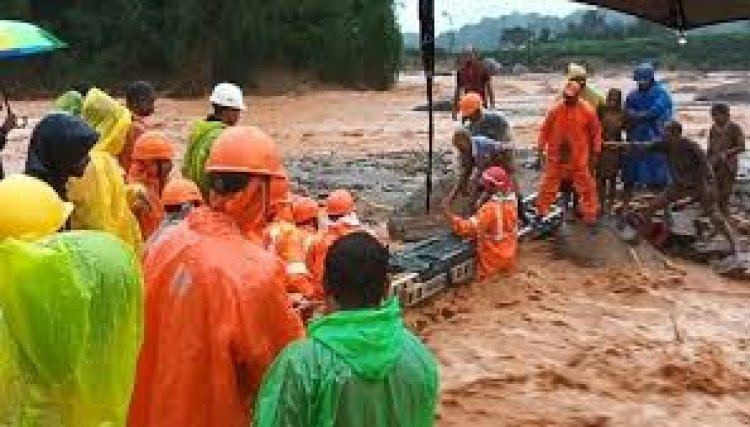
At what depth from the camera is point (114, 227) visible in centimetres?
527

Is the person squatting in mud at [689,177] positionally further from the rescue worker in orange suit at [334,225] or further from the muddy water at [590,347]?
the rescue worker in orange suit at [334,225]

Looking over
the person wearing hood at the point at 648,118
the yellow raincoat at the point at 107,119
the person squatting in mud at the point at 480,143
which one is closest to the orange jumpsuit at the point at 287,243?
the yellow raincoat at the point at 107,119

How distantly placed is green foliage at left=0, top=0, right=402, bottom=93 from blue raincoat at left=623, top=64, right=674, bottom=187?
21.9 metres

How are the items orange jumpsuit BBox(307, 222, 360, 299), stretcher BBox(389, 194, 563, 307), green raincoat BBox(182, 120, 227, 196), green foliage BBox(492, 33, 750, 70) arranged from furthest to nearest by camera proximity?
green foliage BBox(492, 33, 750, 70) → stretcher BBox(389, 194, 563, 307) → orange jumpsuit BBox(307, 222, 360, 299) → green raincoat BBox(182, 120, 227, 196)

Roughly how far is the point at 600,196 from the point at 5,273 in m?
9.58

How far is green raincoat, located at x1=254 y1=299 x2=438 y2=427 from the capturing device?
9.15ft

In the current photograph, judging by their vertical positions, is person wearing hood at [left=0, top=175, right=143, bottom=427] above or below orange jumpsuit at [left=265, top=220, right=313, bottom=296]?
above

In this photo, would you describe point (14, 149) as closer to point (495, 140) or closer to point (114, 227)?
point (495, 140)

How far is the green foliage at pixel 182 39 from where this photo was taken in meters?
33.4

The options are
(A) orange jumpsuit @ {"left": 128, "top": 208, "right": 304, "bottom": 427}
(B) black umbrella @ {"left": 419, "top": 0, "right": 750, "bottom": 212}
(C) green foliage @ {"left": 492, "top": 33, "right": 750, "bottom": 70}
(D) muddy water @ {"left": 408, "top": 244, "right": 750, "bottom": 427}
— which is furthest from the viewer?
(C) green foliage @ {"left": 492, "top": 33, "right": 750, "bottom": 70}

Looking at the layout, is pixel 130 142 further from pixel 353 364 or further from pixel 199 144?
pixel 353 364

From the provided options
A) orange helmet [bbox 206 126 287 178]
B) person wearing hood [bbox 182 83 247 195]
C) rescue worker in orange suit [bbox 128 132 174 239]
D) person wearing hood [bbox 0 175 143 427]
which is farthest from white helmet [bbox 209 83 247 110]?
person wearing hood [bbox 0 175 143 427]

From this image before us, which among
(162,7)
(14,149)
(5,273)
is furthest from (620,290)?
(162,7)

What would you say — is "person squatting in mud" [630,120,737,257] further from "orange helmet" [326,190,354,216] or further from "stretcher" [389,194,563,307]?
"orange helmet" [326,190,354,216]
